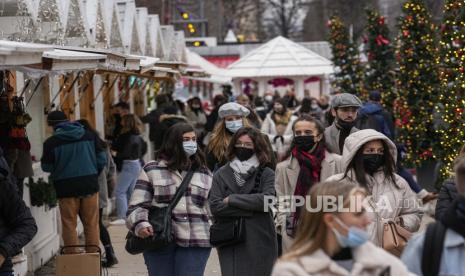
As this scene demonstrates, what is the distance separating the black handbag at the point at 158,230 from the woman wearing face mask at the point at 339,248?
11.2 feet

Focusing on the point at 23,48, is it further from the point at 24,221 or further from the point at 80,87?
the point at 80,87

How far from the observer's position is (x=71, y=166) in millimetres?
10953

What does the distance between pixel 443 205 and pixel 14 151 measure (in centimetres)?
490

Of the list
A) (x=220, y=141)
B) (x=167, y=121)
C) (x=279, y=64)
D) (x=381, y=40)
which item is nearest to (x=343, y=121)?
(x=220, y=141)

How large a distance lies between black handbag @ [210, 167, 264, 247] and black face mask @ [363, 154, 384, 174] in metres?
1.11

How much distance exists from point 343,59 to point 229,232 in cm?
2272

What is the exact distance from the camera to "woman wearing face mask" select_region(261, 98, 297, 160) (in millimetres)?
15703

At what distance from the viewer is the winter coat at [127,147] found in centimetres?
1510

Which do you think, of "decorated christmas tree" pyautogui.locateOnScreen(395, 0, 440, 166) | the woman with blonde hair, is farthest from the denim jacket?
"decorated christmas tree" pyautogui.locateOnScreen(395, 0, 440, 166)

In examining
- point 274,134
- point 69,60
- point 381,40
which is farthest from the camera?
point 381,40

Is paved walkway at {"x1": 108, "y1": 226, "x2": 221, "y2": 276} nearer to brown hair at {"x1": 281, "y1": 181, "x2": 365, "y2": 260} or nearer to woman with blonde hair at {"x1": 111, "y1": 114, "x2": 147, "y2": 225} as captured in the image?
woman with blonde hair at {"x1": 111, "y1": 114, "x2": 147, "y2": 225}

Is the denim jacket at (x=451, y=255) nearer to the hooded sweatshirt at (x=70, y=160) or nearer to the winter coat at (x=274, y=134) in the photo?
→ the hooded sweatshirt at (x=70, y=160)

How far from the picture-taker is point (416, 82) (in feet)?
64.6

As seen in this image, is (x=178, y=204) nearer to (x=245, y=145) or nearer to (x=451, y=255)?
(x=245, y=145)
